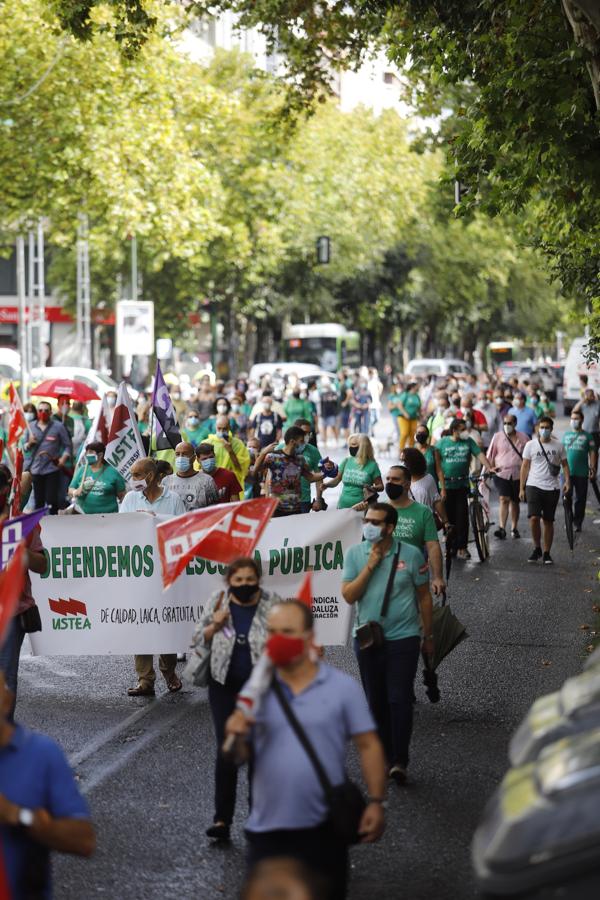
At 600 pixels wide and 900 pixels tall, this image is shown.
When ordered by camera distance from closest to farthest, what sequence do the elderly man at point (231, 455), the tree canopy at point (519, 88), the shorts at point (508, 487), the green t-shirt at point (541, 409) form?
the tree canopy at point (519, 88), the elderly man at point (231, 455), the shorts at point (508, 487), the green t-shirt at point (541, 409)

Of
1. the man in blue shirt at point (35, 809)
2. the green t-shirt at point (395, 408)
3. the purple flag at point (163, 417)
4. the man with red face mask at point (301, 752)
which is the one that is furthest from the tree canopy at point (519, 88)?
the green t-shirt at point (395, 408)

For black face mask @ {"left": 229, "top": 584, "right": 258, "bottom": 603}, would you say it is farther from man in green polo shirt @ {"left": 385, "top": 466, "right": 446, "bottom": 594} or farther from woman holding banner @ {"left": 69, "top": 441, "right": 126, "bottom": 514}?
woman holding banner @ {"left": 69, "top": 441, "right": 126, "bottom": 514}

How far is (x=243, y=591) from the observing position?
24.3 feet

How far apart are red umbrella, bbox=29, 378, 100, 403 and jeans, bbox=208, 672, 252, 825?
47.2 ft

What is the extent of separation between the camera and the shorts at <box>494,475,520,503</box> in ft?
65.2

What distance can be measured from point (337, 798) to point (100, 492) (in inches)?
378

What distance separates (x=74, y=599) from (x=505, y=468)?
9.40 m

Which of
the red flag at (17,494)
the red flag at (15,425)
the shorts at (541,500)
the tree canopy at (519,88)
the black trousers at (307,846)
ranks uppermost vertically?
the tree canopy at (519,88)

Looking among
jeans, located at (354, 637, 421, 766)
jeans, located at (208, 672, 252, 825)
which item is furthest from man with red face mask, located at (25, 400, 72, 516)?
jeans, located at (208, 672, 252, 825)

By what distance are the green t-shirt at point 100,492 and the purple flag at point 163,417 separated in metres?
1.98

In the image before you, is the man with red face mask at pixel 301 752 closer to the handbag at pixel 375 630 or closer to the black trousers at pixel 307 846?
the black trousers at pixel 307 846

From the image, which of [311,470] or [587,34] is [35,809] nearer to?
[587,34]

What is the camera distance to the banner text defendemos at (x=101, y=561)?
37.0ft

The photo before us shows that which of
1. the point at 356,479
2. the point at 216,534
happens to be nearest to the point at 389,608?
the point at 216,534
